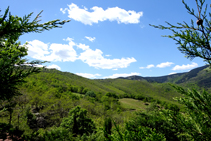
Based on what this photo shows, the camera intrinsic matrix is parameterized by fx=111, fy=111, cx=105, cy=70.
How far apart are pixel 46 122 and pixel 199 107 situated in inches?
1447

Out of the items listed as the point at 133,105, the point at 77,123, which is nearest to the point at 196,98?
the point at 77,123

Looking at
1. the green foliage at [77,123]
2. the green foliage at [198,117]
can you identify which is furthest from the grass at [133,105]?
the green foliage at [198,117]

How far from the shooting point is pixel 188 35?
151 inches

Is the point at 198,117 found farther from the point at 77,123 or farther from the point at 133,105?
the point at 133,105

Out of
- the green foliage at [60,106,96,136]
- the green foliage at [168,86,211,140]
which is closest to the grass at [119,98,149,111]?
the green foliage at [60,106,96,136]

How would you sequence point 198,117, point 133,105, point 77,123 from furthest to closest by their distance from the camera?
point 133,105
point 77,123
point 198,117

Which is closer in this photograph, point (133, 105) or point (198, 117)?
point (198, 117)

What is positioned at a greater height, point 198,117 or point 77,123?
point 198,117

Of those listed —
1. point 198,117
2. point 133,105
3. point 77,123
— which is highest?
point 198,117

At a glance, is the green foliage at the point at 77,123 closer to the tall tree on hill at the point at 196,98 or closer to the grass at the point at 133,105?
the tall tree on hill at the point at 196,98

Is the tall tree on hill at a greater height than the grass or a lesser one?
greater

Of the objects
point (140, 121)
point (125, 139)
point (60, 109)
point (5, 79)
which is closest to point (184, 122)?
point (125, 139)

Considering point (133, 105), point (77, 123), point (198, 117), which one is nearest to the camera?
point (198, 117)

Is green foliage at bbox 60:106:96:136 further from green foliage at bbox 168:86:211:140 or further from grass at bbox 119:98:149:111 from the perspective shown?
grass at bbox 119:98:149:111
